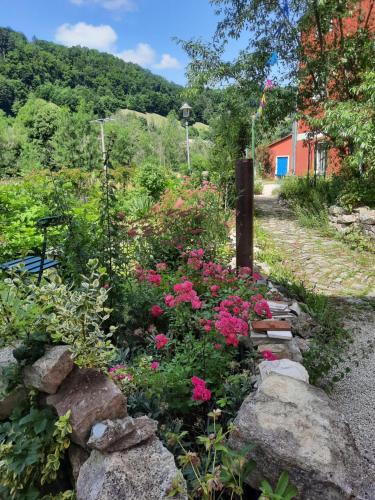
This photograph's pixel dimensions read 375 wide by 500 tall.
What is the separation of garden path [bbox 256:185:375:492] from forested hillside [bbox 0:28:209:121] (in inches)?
1642

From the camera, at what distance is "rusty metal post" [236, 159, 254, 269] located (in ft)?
10.2

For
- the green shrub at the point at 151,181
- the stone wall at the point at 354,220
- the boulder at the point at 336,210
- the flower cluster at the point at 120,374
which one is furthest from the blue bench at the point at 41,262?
the green shrub at the point at 151,181

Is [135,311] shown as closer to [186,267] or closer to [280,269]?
[186,267]

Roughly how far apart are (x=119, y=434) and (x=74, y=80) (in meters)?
59.4

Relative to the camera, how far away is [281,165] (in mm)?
23547

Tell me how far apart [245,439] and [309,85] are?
9.39 meters

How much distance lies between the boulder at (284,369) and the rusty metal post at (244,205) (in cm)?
134

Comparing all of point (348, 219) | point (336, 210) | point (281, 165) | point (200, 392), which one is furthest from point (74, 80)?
point (200, 392)

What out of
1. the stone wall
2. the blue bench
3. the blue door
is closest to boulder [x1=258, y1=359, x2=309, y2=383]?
the blue bench

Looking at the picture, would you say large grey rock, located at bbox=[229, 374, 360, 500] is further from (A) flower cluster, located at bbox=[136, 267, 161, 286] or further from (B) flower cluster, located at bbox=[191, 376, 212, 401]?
(A) flower cluster, located at bbox=[136, 267, 161, 286]

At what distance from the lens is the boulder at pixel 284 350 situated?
2.41 meters

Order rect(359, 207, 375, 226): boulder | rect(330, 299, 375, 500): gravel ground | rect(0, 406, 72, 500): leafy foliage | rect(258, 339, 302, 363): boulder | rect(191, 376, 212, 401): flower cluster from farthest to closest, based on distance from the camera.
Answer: rect(359, 207, 375, 226): boulder, rect(258, 339, 302, 363): boulder, rect(330, 299, 375, 500): gravel ground, rect(191, 376, 212, 401): flower cluster, rect(0, 406, 72, 500): leafy foliage

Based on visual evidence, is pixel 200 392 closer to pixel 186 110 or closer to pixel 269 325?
pixel 269 325

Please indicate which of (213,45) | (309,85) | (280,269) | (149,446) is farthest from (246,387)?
(213,45)
